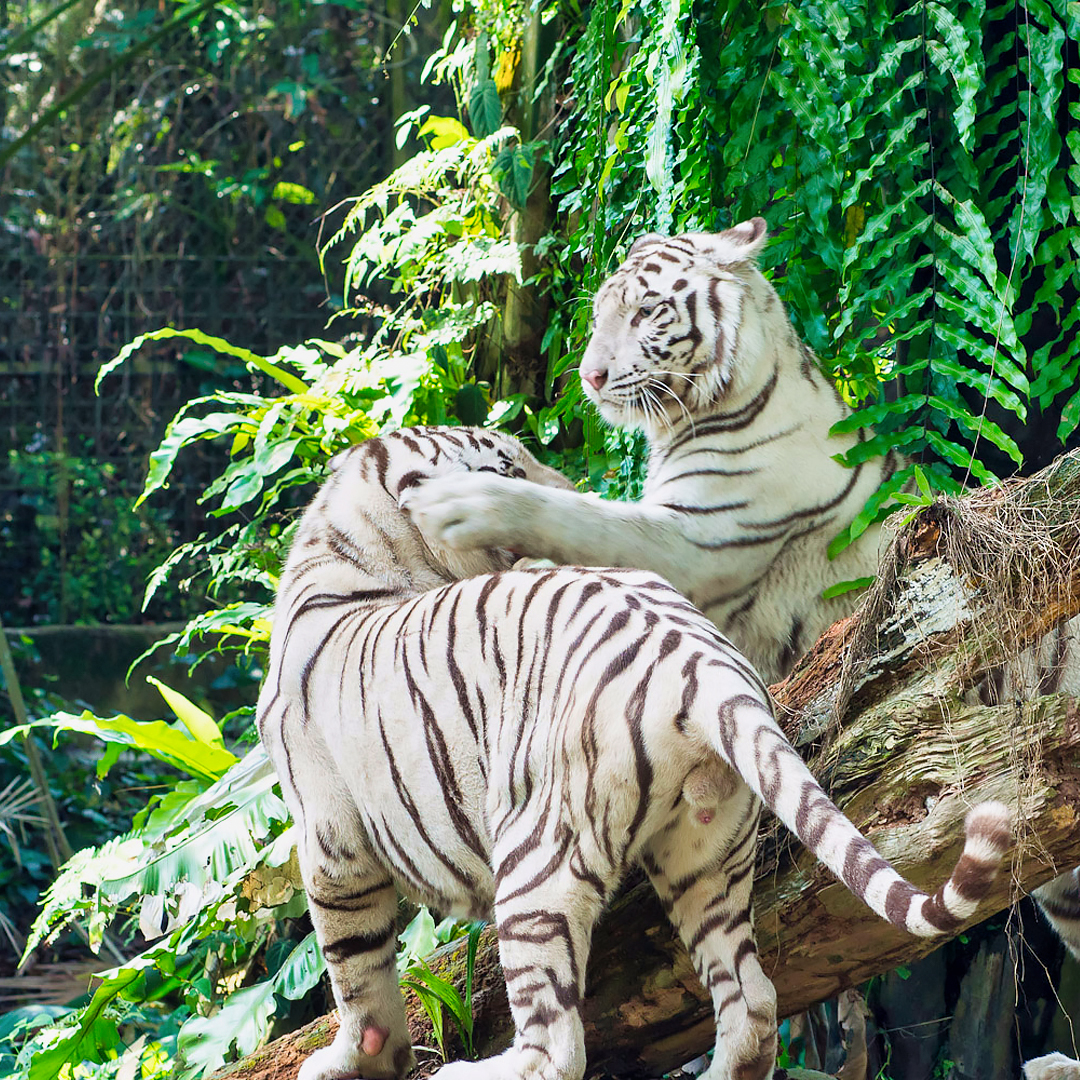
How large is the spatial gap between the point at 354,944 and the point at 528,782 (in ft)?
2.01

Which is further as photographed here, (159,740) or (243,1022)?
(159,740)

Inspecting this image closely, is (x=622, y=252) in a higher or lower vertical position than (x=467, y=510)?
higher

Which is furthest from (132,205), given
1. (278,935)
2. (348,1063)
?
(348,1063)

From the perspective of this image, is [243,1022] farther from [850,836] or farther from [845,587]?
[850,836]

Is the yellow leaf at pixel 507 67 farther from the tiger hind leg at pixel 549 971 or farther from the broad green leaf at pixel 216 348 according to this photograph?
the tiger hind leg at pixel 549 971

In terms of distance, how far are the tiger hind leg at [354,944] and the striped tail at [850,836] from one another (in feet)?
2.89

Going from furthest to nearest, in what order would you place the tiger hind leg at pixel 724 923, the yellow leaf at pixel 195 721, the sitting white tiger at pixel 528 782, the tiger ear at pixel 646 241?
1. the yellow leaf at pixel 195 721
2. the tiger ear at pixel 646 241
3. the tiger hind leg at pixel 724 923
4. the sitting white tiger at pixel 528 782

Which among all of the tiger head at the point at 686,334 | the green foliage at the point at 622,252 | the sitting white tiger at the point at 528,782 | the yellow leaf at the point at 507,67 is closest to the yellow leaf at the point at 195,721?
the green foliage at the point at 622,252

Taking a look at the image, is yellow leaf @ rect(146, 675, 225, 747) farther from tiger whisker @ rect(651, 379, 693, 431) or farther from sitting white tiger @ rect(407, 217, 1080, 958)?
tiger whisker @ rect(651, 379, 693, 431)

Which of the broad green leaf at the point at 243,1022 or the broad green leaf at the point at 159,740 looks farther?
the broad green leaf at the point at 159,740

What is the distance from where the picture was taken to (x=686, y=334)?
9.24 feet

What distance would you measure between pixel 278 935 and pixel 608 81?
278 cm

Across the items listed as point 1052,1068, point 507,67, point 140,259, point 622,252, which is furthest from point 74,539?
point 1052,1068

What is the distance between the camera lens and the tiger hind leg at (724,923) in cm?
191
